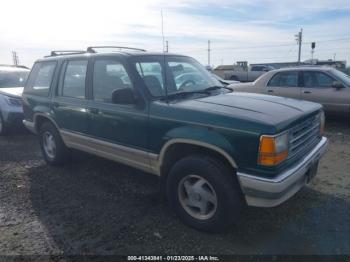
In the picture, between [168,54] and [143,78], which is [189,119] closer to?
[143,78]

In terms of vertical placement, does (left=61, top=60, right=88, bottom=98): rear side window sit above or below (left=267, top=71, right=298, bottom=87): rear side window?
above

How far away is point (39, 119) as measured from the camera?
5559 millimetres

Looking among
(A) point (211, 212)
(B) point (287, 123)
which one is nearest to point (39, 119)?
(A) point (211, 212)

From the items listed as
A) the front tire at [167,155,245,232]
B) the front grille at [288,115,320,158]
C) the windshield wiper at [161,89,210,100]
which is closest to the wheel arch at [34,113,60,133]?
the windshield wiper at [161,89,210,100]

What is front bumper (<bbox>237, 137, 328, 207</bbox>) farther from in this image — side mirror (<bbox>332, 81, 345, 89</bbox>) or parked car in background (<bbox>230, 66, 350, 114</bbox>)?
side mirror (<bbox>332, 81, 345, 89</bbox>)

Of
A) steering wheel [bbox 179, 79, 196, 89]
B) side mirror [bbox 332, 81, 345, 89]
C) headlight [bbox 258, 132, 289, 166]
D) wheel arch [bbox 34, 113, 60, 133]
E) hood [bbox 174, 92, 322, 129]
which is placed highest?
steering wheel [bbox 179, 79, 196, 89]

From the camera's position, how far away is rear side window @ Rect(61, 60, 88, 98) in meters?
4.48

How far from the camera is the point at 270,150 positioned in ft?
9.05

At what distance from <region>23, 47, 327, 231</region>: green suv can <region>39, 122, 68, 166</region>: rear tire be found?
0.35m

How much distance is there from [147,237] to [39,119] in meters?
3.39

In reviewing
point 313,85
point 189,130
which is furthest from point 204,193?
point 313,85

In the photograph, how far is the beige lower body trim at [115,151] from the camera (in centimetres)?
372

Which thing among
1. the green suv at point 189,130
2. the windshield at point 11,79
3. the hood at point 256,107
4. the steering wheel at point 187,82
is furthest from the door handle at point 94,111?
the windshield at point 11,79

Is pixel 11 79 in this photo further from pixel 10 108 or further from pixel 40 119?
pixel 40 119
